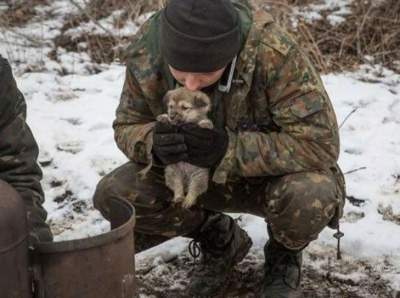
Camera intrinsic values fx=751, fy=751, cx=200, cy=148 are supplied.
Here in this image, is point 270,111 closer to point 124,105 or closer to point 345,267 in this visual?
point 124,105

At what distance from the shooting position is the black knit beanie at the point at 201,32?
8.55 feet

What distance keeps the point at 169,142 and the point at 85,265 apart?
0.72 m

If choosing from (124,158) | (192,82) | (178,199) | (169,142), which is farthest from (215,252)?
(124,158)

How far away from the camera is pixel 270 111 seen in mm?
2949

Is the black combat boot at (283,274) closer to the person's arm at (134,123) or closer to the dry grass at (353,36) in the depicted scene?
the person's arm at (134,123)

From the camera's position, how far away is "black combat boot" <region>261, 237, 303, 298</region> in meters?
3.18

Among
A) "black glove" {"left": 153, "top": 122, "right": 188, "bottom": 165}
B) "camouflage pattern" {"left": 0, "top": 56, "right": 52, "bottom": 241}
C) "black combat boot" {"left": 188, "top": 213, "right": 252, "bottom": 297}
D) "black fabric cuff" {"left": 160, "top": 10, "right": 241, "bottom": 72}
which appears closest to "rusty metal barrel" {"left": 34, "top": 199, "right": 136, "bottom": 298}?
"camouflage pattern" {"left": 0, "top": 56, "right": 52, "bottom": 241}

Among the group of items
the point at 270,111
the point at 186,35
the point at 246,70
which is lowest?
the point at 270,111

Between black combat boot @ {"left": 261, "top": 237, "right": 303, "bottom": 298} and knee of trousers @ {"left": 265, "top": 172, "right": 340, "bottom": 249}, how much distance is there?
0.23 meters

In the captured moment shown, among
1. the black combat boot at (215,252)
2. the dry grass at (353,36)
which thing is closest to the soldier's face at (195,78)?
the black combat boot at (215,252)

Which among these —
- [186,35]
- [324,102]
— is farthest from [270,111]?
[186,35]

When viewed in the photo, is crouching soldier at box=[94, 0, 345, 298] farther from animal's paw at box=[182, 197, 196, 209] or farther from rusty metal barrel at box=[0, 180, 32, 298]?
rusty metal barrel at box=[0, 180, 32, 298]

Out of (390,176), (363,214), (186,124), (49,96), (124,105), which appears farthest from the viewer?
(49,96)

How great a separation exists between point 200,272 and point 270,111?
0.86 metres
